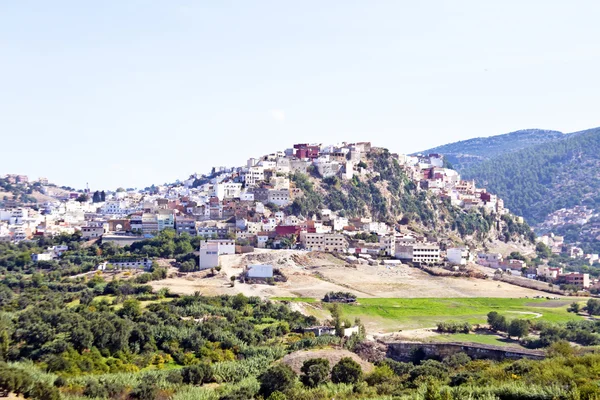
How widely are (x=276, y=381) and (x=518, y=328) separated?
1990 centimetres

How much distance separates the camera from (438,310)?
157 feet

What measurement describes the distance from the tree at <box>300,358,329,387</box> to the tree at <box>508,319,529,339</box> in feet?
52.7

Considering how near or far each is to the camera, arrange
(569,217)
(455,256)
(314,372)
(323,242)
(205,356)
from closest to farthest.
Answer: (314,372) → (205,356) → (323,242) → (455,256) → (569,217)

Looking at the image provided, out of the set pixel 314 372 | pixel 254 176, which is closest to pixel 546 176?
pixel 254 176

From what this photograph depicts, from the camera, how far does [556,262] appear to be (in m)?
84.5

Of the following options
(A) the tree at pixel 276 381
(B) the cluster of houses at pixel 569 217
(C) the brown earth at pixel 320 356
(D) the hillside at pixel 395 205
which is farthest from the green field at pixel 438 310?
(B) the cluster of houses at pixel 569 217

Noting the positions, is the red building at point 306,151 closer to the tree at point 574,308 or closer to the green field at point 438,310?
the green field at point 438,310

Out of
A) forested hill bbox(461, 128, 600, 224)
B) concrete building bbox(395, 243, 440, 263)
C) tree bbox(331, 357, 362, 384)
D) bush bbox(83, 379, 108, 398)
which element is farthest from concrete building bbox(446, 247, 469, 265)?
forested hill bbox(461, 128, 600, 224)

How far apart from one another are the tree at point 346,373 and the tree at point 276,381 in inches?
95.7

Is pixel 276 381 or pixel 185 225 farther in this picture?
pixel 185 225

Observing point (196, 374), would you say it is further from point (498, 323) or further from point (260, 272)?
point (260, 272)

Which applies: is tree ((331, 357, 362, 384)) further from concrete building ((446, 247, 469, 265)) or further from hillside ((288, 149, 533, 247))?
hillside ((288, 149, 533, 247))

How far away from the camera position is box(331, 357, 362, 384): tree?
92.7 ft

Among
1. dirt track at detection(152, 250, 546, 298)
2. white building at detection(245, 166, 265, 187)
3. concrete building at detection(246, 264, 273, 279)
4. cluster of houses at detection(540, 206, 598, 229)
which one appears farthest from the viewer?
cluster of houses at detection(540, 206, 598, 229)
